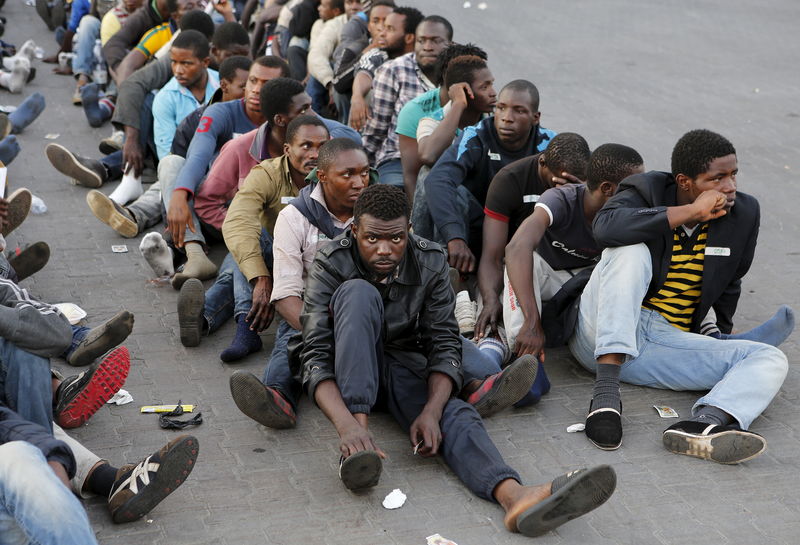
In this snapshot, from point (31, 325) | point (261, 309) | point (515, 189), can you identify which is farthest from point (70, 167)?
point (31, 325)

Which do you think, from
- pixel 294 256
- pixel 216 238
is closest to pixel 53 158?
pixel 216 238

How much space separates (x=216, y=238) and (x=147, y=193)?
0.95m

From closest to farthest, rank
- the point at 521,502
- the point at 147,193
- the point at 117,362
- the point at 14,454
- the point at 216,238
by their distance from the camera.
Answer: the point at 14,454 < the point at 521,502 < the point at 117,362 < the point at 216,238 < the point at 147,193

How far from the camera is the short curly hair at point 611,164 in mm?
4789

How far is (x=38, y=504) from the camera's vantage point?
Answer: 295 cm

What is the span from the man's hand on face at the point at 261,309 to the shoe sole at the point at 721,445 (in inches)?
81.9

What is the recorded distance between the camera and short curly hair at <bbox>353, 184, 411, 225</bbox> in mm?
4066

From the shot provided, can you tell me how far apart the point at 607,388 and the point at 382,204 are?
1.30 meters

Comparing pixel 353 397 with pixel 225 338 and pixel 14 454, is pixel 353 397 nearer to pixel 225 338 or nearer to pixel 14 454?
pixel 14 454

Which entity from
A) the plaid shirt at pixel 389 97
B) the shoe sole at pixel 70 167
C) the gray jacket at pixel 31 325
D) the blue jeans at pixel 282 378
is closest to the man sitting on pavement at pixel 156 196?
the shoe sole at pixel 70 167

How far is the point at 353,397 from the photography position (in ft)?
12.6

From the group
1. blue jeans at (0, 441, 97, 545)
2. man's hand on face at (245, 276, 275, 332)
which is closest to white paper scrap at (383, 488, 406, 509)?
blue jeans at (0, 441, 97, 545)

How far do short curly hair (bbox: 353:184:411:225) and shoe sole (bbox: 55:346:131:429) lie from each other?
1194 mm

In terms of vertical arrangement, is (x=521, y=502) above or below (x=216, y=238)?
above
